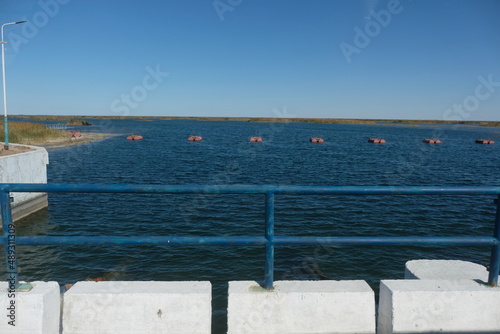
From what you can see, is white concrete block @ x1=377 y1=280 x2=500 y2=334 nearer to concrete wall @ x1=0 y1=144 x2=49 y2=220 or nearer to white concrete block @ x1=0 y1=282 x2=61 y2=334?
white concrete block @ x1=0 y1=282 x2=61 y2=334

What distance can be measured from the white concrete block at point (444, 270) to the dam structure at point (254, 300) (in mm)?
462

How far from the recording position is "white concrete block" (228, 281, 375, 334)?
2.76 metres

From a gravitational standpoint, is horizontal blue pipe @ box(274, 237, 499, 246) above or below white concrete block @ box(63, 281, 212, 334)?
above

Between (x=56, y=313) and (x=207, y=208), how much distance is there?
17405 mm

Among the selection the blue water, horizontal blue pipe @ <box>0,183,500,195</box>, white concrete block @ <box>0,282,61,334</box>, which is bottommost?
the blue water

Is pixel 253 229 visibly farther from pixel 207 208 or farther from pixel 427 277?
pixel 427 277

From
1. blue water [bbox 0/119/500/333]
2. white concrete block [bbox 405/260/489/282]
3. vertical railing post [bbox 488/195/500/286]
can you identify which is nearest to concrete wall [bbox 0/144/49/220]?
blue water [bbox 0/119/500/333]

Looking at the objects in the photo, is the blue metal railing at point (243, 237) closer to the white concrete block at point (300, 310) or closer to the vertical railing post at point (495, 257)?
the vertical railing post at point (495, 257)

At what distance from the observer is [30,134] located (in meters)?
47.6

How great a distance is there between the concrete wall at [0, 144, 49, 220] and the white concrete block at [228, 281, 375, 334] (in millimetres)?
14775

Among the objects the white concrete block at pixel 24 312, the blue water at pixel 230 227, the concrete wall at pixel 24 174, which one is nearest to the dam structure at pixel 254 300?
the white concrete block at pixel 24 312

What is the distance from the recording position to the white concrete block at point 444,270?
3.35 m

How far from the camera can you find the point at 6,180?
14414mm

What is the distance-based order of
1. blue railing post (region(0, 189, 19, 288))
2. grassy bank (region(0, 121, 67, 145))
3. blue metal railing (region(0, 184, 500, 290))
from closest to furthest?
blue railing post (region(0, 189, 19, 288)) < blue metal railing (region(0, 184, 500, 290)) < grassy bank (region(0, 121, 67, 145))
